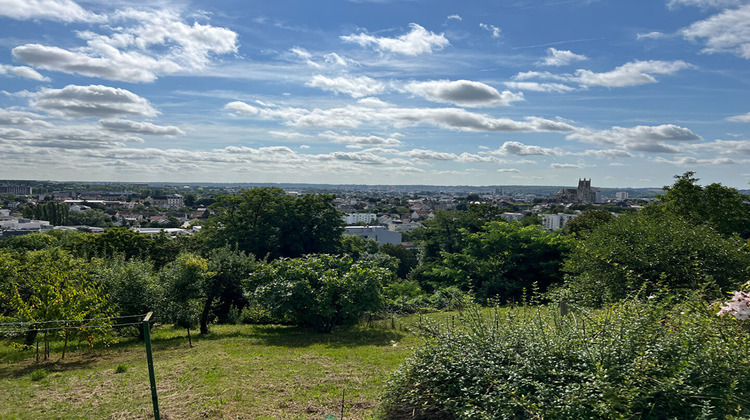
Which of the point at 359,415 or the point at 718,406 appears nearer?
the point at 718,406

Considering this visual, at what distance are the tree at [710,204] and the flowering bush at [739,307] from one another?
62.6 feet

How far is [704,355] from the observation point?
4.75m

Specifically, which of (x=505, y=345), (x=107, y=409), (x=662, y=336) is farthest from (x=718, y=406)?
(x=107, y=409)

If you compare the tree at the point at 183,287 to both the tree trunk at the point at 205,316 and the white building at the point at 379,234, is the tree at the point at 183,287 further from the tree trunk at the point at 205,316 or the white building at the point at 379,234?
the white building at the point at 379,234

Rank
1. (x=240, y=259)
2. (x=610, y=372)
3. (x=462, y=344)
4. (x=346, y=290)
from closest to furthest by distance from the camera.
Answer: (x=610, y=372) → (x=462, y=344) → (x=346, y=290) → (x=240, y=259)

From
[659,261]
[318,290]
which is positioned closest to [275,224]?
[318,290]

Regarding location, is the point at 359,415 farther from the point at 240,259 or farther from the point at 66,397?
the point at 240,259

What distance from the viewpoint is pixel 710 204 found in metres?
22.5

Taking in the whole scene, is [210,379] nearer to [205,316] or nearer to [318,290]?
[318,290]

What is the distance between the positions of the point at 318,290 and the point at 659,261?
9.48 m

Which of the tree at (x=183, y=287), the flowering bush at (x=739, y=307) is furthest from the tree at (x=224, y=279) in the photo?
the flowering bush at (x=739, y=307)

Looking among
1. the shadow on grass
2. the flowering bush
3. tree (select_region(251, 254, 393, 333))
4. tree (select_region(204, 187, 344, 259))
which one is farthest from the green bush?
tree (select_region(204, 187, 344, 259))

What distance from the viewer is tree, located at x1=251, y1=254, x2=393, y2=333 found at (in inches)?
521

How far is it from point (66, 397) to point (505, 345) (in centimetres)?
706
